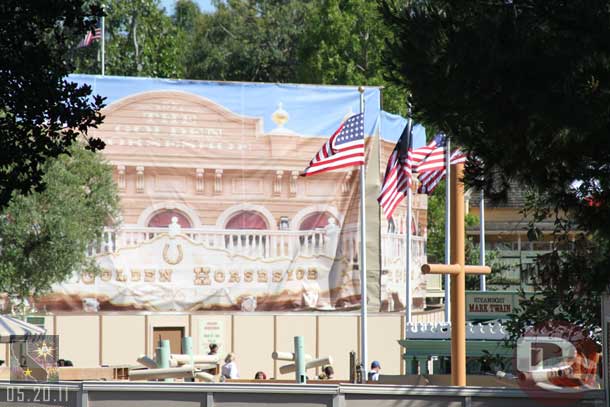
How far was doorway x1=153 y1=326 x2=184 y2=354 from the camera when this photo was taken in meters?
43.9

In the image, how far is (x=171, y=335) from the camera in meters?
44.1

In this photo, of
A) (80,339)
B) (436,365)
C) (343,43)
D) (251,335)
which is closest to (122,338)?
(80,339)

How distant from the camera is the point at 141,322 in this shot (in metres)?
43.7

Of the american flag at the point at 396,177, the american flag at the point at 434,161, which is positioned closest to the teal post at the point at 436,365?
the american flag at the point at 396,177

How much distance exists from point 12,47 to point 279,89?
33170 mm

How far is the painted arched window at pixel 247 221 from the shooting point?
45281mm

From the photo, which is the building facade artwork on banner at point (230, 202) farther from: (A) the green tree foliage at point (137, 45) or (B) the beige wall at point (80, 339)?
(A) the green tree foliage at point (137, 45)

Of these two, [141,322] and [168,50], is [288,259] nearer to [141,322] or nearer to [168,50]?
[141,322]

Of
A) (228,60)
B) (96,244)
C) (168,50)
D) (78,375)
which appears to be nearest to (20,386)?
(78,375)

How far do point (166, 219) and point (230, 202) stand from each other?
2366 millimetres

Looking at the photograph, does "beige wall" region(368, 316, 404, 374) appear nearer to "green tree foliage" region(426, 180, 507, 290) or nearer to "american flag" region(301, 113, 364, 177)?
"green tree foliage" region(426, 180, 507, 290)
